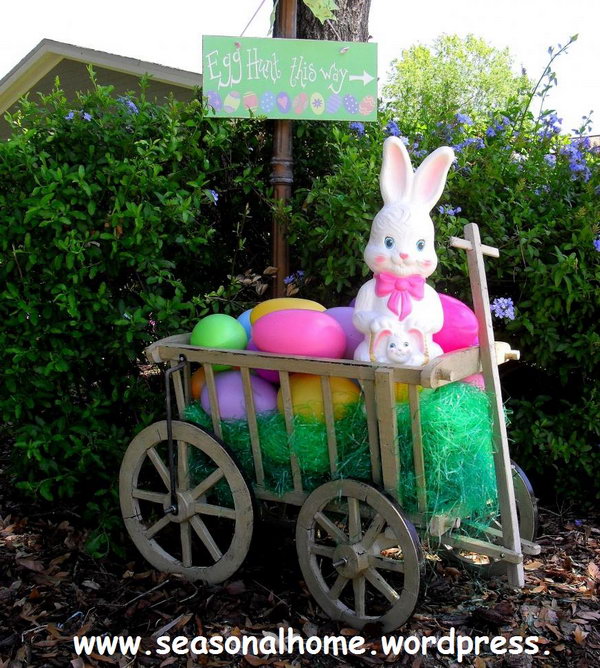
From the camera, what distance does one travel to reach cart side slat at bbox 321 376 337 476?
2.23 meters

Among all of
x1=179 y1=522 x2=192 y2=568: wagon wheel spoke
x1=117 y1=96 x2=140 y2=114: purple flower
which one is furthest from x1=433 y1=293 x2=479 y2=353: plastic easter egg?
x1=117 y1=96 x2=140 y2=114: purple flower

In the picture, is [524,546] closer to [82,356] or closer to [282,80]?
[82,356]

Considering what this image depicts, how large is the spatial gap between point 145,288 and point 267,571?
4.38ft

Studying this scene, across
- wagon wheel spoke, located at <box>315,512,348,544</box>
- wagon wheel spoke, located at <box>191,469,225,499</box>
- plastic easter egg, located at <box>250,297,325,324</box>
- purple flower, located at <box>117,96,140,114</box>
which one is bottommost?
wagon wheel spoke, located at <box>315,512,348,544</box>

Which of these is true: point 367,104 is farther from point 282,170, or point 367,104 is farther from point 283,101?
point 282,170

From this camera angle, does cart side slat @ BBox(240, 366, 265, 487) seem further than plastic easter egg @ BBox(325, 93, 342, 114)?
No

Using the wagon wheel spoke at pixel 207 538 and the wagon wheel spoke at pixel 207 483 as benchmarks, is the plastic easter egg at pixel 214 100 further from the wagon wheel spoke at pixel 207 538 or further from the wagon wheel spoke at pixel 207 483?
the wagon wheel spoke at pixel 207 538

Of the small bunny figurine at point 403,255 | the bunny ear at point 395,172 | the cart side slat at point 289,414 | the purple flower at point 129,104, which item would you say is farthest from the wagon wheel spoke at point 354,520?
the purple flower at point 129,104

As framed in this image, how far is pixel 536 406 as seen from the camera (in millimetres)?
3176

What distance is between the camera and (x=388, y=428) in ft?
6.93

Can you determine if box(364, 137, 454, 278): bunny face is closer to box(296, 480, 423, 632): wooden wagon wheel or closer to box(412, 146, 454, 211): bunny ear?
box(412, 146, 454, 211): bunny ear

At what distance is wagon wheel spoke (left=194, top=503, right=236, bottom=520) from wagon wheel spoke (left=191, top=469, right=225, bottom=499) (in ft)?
0.14

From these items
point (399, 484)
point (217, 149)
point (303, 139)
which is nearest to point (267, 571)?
point (399, 484)

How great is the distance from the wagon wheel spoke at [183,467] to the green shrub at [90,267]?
383 millimetres
